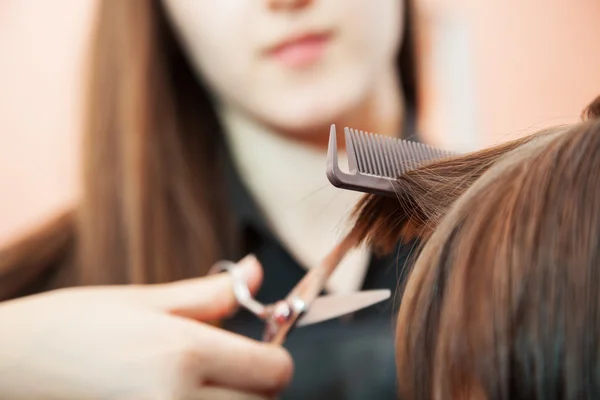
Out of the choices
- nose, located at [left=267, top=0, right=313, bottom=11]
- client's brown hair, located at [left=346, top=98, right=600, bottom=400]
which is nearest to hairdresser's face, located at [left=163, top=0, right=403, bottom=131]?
nose, located at [left=267, top=0, right=313, bottom=11]

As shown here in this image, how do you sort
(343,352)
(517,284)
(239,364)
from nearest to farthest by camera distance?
(517,284) → (239,364) → (343,352)

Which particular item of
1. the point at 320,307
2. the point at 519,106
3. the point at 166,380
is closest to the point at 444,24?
the point at 519,106

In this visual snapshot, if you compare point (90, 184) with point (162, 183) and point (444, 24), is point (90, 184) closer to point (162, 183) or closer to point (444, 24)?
point (162, 183)

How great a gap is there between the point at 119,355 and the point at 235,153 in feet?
0.98

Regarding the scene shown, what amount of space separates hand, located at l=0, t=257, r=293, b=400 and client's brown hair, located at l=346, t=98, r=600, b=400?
0.18m

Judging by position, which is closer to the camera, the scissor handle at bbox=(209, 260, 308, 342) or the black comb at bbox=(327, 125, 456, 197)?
the black comb at bbox=(327, 125, 456, 197)

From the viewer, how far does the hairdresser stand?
1.91 ft

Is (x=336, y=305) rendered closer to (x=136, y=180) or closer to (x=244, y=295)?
(x=244, y=295)

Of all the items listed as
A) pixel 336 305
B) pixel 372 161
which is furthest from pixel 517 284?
pixel 336 305

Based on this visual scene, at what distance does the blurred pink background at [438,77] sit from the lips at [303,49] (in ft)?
0.43

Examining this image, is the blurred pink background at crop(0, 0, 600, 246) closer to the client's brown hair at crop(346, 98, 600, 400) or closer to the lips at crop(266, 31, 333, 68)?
the lips at crop(266, 31, 333, 68)

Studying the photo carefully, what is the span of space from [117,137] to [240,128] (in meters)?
0.15

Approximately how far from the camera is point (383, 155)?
1.06 feet

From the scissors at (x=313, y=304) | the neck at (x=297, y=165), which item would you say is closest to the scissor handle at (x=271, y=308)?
the scissors at (x=313, y=304)
